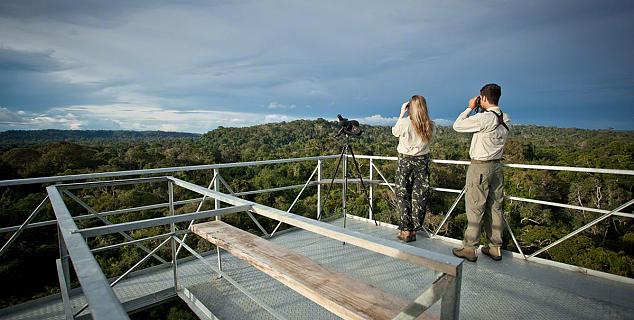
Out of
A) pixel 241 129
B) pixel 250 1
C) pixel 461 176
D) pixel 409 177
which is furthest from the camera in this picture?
pixel 241 129

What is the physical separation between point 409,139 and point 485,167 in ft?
2.49

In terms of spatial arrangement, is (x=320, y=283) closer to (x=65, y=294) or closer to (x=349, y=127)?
(x=65, y=294)

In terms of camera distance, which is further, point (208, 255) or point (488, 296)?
point (208, 255)

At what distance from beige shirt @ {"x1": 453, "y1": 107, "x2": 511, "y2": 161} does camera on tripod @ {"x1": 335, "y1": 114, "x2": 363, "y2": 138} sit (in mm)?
1026

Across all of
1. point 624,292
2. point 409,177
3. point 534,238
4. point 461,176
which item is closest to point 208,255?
point 409,177

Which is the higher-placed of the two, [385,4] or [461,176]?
[385,4]

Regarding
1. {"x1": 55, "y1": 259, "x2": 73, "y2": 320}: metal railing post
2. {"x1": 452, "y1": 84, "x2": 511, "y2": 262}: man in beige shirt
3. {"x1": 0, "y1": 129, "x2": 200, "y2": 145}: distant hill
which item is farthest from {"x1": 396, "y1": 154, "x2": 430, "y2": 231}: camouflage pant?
{"x1": 0, "y1": 129, "x2": 200, "y2": 145}: distant hill

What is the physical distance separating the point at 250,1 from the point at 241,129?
42089 mm

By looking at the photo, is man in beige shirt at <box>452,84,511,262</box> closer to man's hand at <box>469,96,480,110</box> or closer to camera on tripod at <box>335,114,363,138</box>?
man's hand at <box>469,96,480,110</box>

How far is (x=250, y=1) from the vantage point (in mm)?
5172

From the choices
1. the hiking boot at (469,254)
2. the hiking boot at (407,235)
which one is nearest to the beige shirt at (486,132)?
the hiking boot at (469,254)

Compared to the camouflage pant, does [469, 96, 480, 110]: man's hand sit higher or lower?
higher

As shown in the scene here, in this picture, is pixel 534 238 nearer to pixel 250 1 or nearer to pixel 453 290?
pixel 250 1

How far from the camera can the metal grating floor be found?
235 centimetres
